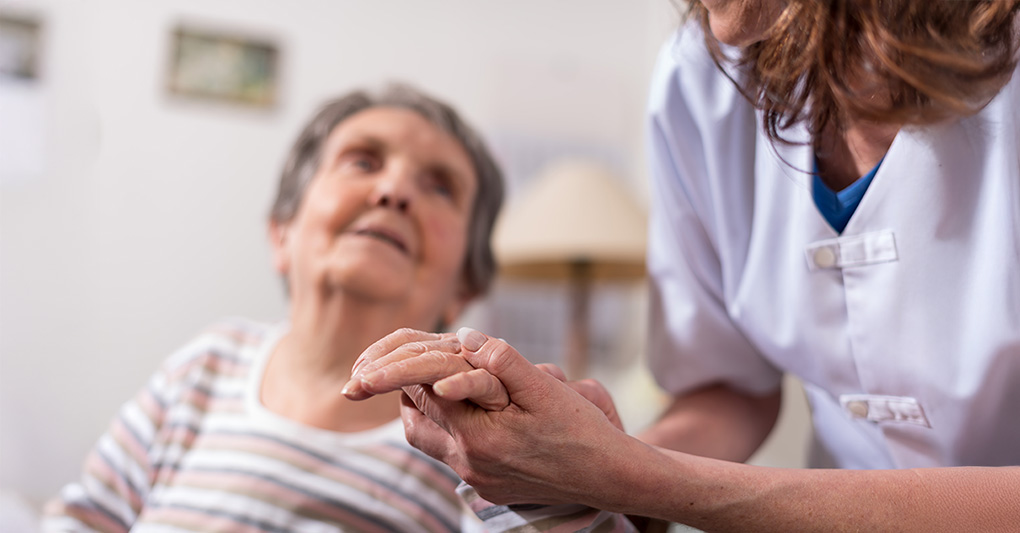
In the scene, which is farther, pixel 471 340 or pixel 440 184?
pixel 440 184

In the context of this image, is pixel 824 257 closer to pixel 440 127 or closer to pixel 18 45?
pixel 440 127

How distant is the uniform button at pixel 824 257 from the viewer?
2.28 ft

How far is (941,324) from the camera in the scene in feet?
2.10

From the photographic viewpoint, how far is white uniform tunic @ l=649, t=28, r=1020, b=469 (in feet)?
2.01

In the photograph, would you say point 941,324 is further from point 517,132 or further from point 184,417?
point 517,132

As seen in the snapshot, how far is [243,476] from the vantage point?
2.64 feet

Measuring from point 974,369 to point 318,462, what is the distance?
0.67m

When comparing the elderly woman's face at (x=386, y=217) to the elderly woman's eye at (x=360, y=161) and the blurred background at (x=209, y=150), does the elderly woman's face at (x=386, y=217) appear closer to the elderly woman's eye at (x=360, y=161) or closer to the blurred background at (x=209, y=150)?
the elderly woman's eye at (x=360, y=161)

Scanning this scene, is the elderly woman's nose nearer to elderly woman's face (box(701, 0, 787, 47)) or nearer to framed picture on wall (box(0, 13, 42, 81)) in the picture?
elderly woman's face (box(701, 0, 787, 47))

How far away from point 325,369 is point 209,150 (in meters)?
1.71

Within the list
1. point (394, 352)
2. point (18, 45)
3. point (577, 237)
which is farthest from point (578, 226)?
point (394, 352)

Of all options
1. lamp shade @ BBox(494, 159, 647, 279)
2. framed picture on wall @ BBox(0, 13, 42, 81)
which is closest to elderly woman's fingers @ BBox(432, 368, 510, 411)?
framed picture on wall @ BBox(0, 13, 42, 81)

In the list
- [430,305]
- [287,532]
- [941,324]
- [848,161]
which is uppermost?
[848,161]

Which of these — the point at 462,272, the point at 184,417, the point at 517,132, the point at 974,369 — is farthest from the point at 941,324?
the point at 517,132
